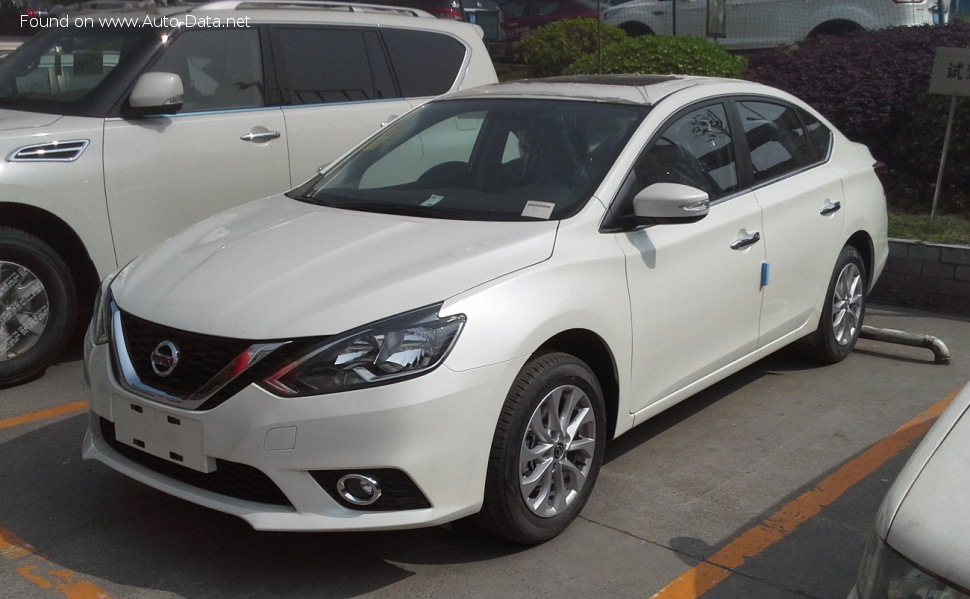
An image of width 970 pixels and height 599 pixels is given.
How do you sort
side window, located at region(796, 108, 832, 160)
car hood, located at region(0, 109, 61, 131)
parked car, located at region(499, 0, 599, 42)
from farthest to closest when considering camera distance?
parked car, located at region(499, 0, 599, 42) < side window, located at region(796, 108, 832, 160) < car hood, located at region(0, 109, 61, 131)

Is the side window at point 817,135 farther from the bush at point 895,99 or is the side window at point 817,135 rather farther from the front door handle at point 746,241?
the bush at point 895,99

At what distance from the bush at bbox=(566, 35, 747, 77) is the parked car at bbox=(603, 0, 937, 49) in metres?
3.82

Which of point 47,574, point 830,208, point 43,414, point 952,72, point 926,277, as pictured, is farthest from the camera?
point 952,72

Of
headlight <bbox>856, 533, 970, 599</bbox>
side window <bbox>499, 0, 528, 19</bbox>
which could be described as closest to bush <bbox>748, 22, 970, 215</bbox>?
headlight <bbox>856, 533, 970, 599</bbox>

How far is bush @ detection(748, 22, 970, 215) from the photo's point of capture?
8891 millimetres

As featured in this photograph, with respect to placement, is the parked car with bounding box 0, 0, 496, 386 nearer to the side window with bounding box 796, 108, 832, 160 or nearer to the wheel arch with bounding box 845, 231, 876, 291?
the side window with bounding box 796, 108, 832, 160

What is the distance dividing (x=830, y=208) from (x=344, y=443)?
3293 mm

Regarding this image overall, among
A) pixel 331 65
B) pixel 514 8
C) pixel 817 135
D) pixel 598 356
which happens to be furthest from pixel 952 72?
pixel 514 8

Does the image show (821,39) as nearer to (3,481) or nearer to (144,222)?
(144,222)

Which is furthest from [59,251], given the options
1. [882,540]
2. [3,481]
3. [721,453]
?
[882,540]

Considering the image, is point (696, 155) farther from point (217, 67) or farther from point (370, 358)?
point (217, 67)

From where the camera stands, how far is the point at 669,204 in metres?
4.02

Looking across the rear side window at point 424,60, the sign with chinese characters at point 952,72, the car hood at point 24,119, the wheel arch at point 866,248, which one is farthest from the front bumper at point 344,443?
the sign with chinese characters at point 952,72

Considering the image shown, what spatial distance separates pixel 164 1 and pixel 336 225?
3626 millimetres
